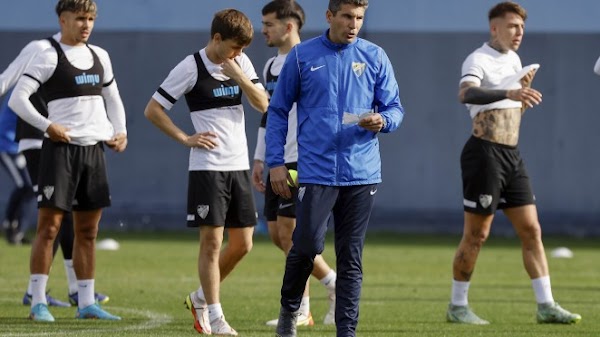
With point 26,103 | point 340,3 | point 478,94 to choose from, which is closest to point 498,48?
point 478,94

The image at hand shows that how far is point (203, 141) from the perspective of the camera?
9102 mm

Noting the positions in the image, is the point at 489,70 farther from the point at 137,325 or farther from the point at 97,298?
the point at 97,298

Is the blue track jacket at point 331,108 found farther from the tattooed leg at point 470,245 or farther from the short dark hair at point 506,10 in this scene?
the short dark hair at point 506,10

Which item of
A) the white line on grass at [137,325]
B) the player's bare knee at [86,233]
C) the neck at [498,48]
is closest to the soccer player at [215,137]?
the white line on grass at [137,325]

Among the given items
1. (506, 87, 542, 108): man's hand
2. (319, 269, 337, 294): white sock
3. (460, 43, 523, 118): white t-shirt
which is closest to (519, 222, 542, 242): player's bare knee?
(460, 43, 523, 118): white t-shirt

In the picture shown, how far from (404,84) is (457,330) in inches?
494

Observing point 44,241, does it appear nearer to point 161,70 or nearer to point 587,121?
point 161,70

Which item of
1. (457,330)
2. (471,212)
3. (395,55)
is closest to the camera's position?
(457,330)

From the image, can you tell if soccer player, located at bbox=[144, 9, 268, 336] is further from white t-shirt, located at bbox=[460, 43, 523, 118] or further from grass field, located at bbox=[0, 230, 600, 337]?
white t-shirt, located at bbox=[460, 43, 523, 118]

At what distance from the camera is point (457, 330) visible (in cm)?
968

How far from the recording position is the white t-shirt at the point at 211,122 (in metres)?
9.16

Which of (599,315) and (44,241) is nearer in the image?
(44,241)

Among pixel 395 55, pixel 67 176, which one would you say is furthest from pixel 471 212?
pixel 395 55

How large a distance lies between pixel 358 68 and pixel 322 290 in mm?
5321
